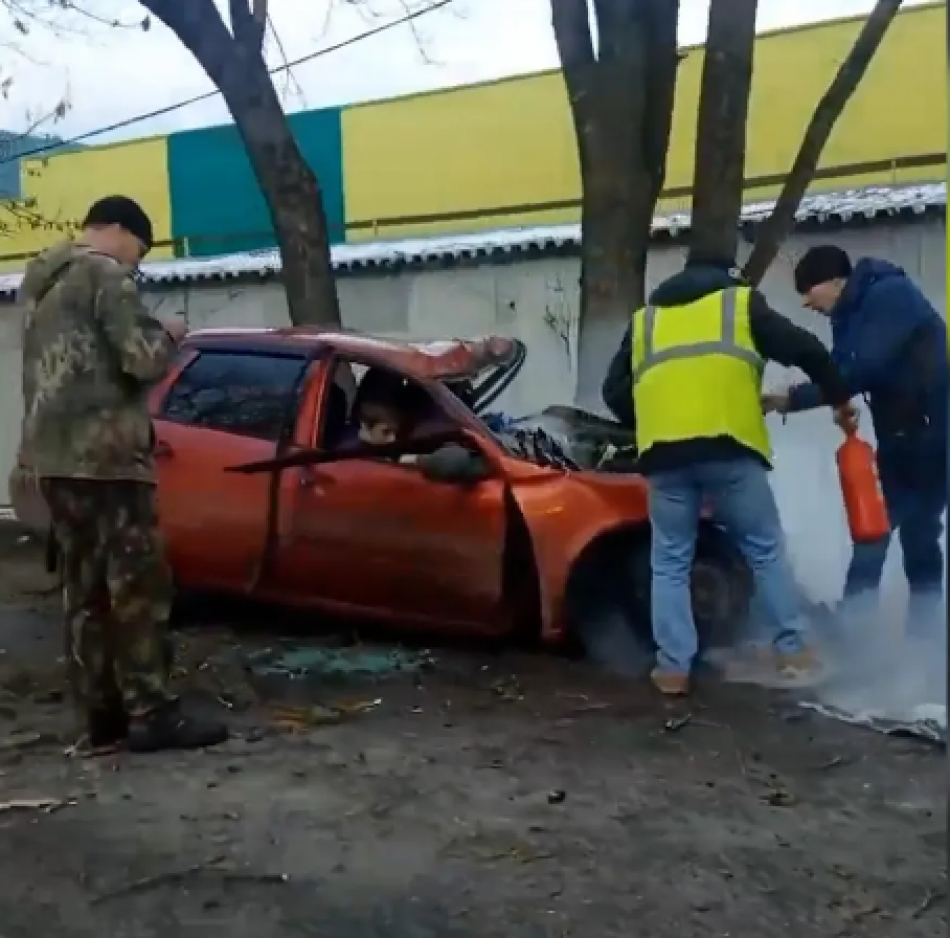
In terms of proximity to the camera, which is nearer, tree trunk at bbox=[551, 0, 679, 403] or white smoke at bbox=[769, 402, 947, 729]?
white smoke at bbox=[769, 402, 947, 729]

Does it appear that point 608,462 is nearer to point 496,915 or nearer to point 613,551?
point 613,551

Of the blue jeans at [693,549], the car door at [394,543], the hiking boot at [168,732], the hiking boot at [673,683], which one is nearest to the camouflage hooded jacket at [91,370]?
the hiking boot at [168,732]

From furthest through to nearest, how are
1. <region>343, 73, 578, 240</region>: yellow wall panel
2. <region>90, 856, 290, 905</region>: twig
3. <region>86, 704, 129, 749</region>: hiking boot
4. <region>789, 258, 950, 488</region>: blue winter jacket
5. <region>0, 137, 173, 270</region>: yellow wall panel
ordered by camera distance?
A: 1. <region>0, 137, 173, 270</region>: yellow wall panel
2. <region>343, 73, 578, 240</region>: yellow wall panel
3. <region>789, 258, 950, 488</region>: blue winter jacket
4. <region>86, 704, 129, 749</region>: hiking boot
5. <region>90, 856, 290, 905</region>: twig

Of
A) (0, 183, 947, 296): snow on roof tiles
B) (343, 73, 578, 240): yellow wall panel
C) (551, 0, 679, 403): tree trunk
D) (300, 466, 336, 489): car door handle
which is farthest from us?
(343, 73, 578, 240): yellow wall panel

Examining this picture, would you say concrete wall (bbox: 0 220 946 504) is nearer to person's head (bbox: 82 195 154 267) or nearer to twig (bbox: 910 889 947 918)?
person's head (bbox: 82 195 154 267)

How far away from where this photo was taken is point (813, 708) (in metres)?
5.24

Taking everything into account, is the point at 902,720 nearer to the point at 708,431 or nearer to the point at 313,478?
the point at 708,431

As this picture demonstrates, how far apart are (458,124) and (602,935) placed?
1671cm

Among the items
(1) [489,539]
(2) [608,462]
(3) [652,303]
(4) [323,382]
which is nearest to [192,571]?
(4) [323,382]

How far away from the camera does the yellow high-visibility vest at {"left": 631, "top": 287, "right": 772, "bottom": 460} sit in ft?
17.3

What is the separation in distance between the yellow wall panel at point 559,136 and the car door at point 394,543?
764cm

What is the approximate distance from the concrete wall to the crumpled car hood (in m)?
2.67

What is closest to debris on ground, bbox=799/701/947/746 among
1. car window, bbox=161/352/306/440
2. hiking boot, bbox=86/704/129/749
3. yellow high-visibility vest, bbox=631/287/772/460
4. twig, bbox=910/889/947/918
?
yellow high-visibility vest, bbox=631/287/772/460

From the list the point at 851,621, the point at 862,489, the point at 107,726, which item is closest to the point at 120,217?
the point at 107,726
